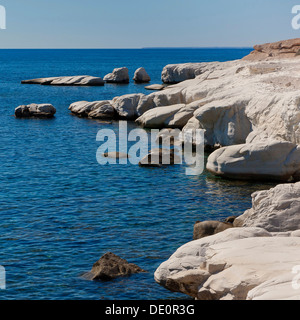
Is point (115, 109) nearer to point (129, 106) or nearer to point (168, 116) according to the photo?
point (129, 106)

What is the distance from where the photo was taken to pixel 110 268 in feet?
70.8

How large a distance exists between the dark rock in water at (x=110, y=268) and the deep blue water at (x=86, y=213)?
34 cm

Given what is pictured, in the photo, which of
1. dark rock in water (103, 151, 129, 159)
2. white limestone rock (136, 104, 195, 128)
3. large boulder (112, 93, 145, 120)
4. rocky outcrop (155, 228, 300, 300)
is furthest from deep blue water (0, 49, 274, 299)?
large boulder (112, 93, 145, 120)

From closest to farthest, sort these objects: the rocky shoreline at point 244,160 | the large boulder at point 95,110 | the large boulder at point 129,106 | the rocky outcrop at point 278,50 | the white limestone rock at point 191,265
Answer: the rocky shoreline at point 244,160 → the white limestone rock at point 191,265 → the large boulder at point 129,106 → the large boulder at point 95,110 → the rocky outcrop at point 278,50

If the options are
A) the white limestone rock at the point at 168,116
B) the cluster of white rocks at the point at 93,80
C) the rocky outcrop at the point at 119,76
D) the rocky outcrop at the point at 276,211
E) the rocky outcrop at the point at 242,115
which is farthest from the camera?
the rocky outcrop at the point at 119,76

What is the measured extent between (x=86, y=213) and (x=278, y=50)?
5682cm

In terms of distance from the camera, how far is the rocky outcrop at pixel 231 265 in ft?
57.9

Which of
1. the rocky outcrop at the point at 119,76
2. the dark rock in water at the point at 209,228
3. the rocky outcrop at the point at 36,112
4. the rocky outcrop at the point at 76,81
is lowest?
the dark rock in water at the point at 209,228

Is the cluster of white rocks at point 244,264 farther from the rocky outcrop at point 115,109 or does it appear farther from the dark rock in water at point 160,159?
the rocky outcrop at point 115,109

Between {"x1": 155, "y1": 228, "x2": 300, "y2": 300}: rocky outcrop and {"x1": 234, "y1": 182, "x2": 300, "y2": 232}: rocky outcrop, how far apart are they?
6.35 ft

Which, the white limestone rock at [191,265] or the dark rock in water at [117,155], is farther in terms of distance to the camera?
the dark rock in water at [117,155]

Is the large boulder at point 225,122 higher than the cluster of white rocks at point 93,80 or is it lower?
lower

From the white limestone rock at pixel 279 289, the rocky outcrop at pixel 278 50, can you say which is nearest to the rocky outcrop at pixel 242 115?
the rocky outcrop at pixel 278 50

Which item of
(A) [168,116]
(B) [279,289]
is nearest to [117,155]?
(A) [168,116]
